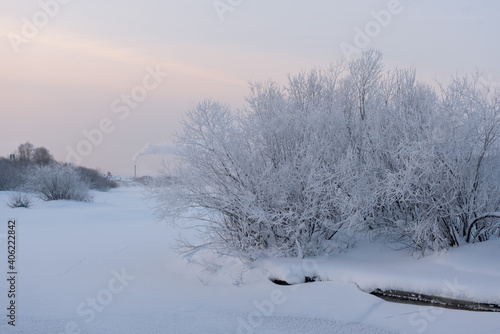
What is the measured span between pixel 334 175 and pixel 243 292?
274cm

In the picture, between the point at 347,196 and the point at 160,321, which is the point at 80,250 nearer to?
the point at 160,321

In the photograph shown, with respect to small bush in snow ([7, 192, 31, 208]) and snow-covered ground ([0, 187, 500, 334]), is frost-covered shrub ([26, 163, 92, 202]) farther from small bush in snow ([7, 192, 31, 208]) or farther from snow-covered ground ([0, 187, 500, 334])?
snow-covered ground ([0, 187, 500, 334])

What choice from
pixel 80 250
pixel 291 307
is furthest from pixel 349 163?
pixel 80 250

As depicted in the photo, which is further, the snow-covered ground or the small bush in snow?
the small bush in snow

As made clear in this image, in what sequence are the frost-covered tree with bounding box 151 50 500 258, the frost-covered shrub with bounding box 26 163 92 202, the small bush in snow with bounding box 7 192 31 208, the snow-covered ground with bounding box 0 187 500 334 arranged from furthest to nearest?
the frost-covered shrub with bounding box 26 163 92 202 → the small bush in snow with bounding box 7 192 31 208 → the frost-covered tree with bounding box 151 50 500 258 → the snow-covered ground with bounding box 0 187 500 334

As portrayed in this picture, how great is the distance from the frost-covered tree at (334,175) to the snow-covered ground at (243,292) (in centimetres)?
56

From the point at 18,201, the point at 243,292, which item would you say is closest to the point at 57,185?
the point at 18,201

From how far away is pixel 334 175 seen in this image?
28.4ft

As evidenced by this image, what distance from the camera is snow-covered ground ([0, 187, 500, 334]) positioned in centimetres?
670

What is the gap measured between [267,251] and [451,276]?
3383mm

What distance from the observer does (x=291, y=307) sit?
7559 mm

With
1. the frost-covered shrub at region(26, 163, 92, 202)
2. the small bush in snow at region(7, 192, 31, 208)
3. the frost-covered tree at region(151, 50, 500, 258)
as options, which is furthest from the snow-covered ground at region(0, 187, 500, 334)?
the frost-covered shrub at region(26, 163, 92, 202)

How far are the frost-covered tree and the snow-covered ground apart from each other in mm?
561

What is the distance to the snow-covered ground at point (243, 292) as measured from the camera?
6695mm
